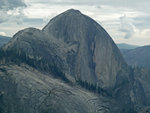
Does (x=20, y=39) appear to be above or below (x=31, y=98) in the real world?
above

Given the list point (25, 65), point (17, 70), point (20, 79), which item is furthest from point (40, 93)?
point (25, 65)

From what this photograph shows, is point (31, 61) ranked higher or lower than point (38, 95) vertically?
higher

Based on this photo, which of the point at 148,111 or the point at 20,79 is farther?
the point at 148,111

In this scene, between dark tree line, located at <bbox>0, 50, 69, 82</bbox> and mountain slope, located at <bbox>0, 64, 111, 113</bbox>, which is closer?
mountain slope, located at <bbox>0, 64, 111, 113</bbox>

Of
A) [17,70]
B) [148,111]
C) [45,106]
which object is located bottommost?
[148,111]

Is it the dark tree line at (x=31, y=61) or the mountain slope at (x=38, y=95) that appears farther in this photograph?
the dark tree line at (x=31, y=61)

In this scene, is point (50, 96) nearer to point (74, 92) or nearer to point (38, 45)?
point (74, 92)

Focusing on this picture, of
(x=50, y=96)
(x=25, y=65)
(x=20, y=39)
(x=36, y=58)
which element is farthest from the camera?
(x=20, y=39)

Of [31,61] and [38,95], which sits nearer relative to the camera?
[38,95]
